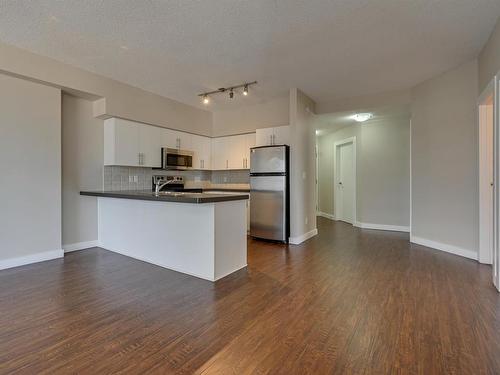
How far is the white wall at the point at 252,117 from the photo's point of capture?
4.85 metres

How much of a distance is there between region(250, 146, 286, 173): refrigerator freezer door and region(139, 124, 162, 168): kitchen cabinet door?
5.64ft

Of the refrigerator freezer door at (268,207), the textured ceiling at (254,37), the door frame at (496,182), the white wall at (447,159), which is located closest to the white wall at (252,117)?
the textured ceiling at (254,37)

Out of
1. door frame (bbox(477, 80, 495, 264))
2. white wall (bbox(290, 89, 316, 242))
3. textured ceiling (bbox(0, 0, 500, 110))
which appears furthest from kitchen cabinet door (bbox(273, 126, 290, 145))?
door frame (bbox(477, 80, 495, 264))

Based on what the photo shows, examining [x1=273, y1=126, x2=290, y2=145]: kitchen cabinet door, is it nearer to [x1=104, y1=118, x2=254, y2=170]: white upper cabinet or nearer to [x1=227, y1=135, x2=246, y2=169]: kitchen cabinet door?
[x1=104, y1=118, x2=254, y2=170]: white upper cabinet

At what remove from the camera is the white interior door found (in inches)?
257

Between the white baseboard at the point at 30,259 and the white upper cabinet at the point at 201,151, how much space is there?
2766mm

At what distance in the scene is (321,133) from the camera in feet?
24.0

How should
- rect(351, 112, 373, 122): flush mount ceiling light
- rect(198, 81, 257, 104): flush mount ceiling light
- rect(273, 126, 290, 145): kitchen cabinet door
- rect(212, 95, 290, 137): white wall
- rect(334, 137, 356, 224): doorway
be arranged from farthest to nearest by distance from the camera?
rect(334, 137, 356, 224): doorway < rect(351, 112, 373, 122): flush mount ceiling light < rect(212, 95, 290, 137): white wall < rect(273, 126, 290, 145): kitchen cabinet door < rect(198, 81, 257, 104): flush mount ceiling light

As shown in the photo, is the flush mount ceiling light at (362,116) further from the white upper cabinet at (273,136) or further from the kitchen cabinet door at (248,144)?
the kitchen cabinet door at (248,144)

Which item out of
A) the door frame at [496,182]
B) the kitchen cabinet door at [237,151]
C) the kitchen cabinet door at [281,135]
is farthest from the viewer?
the kitchen cabinet door at [237,151]

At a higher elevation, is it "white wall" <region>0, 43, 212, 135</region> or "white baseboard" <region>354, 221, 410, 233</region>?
"white wall" <region>0, 43, 212, 135</region>

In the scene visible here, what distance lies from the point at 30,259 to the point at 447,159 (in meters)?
5.86

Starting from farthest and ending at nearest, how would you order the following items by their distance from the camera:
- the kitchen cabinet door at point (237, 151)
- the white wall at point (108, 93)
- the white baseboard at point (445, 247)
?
the kitchen cabinet door at point (237, 151)
the white baseboard at point (445, 247)
the white wall at point (108, 93)

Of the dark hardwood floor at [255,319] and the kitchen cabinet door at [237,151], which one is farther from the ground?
the kitchen cabinet door at [237,151]
